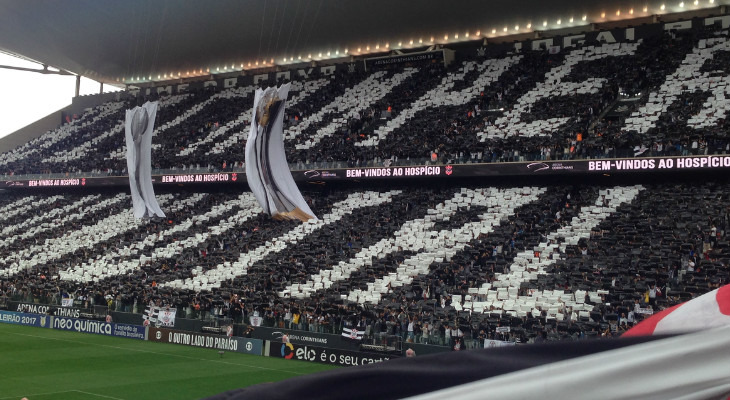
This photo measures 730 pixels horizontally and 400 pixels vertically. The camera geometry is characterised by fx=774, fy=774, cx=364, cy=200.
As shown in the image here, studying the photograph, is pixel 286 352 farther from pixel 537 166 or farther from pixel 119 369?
pixel 537 166

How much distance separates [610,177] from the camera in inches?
1651

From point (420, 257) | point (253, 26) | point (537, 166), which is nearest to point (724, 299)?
point (420, 257)

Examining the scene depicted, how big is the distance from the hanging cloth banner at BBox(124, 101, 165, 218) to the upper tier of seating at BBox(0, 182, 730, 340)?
7.18 meters

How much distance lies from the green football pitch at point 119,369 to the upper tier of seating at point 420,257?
3478mm

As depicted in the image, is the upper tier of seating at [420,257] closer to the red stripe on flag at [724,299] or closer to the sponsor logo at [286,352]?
the sponsor logo at [286,352]

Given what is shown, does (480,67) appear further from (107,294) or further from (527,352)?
(527,352)

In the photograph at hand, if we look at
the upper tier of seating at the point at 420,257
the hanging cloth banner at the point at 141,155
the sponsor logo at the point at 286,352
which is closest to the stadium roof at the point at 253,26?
the upper tier of seating at the point at 420,257

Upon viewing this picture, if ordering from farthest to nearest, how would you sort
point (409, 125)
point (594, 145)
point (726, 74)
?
point (409, 125) < point (726, 74) < point (594, 145)

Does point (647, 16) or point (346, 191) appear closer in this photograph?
point (346, 191)

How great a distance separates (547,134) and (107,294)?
26.0m

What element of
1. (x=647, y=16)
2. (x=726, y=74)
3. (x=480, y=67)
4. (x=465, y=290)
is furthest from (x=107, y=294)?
(x=647, y=16)

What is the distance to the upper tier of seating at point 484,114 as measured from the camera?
41.2 meters

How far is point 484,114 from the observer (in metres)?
49.4

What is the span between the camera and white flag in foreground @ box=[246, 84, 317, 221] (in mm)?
24625
